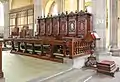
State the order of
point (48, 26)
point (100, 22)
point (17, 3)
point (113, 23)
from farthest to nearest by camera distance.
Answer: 1. point (17, 3)
2. point (113, 23)
3. point (48, 26)
4. point (100, 22)

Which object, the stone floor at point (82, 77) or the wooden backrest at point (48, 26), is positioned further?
the wooden backrest at point (48, 26)

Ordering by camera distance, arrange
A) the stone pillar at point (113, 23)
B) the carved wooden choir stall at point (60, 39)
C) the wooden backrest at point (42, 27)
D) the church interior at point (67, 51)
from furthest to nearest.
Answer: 1. the stone pillar at point (113, 23)
2. the wooden backrest at point (42, 27)
3. the carved wooden choir stall at point (60, 39)
4. the church interior at point (67, 51)

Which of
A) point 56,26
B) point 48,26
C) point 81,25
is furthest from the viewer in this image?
point 48,26

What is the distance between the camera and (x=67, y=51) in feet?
17.5

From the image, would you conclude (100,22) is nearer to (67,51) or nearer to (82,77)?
(67,51)

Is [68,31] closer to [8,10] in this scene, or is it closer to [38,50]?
[38,50]

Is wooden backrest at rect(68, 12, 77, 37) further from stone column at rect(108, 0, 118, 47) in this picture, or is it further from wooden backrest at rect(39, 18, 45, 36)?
stone column at rect(108, 0, 118, 47)

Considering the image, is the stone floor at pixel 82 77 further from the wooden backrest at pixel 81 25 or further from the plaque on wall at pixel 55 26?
the plaque on wall at pixel 55 26

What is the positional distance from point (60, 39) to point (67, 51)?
1561 millimetres

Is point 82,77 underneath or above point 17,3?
underneath

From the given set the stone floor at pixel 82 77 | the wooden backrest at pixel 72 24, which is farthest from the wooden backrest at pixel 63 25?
the stone floor at pixel 82 77

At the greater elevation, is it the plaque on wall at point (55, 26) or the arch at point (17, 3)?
the arch at point (17, 3)

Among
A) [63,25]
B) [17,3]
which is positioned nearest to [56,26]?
[63,25]

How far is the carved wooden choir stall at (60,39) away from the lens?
5.20 m
